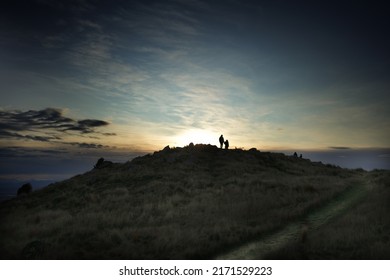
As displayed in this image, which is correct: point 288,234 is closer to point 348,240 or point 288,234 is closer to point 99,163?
point 348,240

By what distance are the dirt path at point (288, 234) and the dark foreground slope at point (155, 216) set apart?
54cm

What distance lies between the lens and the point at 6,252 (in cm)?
1357

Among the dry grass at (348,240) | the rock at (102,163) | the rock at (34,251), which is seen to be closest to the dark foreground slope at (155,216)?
the rock at (34,251)

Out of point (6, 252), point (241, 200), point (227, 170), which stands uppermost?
point (227, 170)

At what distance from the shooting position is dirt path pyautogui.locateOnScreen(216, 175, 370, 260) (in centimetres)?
1250

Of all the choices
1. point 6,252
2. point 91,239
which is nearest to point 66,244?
point 91,239

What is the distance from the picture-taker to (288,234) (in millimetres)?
14508

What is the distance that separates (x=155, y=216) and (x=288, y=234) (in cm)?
844

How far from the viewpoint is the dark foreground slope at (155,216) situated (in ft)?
44.3

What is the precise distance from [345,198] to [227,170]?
19.9m

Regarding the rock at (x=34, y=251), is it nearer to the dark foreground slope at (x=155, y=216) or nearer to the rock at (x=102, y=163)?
the dark foreground slope at (x=155, y=216)

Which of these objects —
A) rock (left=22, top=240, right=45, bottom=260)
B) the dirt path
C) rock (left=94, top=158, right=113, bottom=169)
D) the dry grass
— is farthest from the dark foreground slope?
rock (left=94, top=158, right=113, bottom=169)

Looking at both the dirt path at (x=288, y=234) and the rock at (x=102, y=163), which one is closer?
the dirt path at (x=288, y=234)
